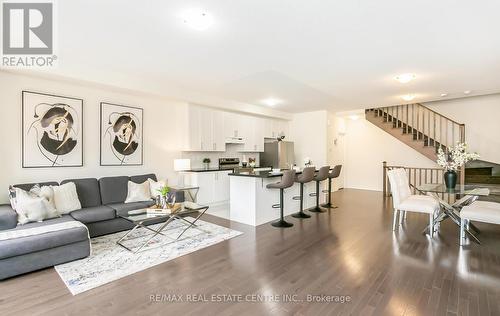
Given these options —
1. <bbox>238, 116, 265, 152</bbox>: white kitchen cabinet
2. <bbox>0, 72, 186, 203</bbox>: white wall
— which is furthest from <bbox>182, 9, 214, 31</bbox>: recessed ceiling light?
<bbox>238, 116, 265, 152</bbox>: white kitchen cabinet

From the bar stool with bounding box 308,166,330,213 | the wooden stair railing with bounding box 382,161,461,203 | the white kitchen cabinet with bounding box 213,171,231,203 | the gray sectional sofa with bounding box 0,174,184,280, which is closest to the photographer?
the gray sectional sofa with bounding box 0,174,184,280

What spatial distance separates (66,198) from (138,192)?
1047 millimetres

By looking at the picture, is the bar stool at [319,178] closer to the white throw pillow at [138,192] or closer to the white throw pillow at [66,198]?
the white throw pillow at [138,192]

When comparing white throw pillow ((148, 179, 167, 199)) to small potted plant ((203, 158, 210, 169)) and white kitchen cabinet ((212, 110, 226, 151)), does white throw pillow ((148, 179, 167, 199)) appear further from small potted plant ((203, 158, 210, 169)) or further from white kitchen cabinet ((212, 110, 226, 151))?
white kitchen cabinet ((212, 110, 226, 151))

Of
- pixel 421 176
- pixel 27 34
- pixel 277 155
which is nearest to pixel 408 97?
pixel 421 176

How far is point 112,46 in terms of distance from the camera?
3215 mm

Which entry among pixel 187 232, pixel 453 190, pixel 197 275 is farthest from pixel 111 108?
pixel 453 190

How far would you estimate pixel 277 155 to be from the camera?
7.56 metres

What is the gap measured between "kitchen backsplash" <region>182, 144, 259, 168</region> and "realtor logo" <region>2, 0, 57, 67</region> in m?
3.22

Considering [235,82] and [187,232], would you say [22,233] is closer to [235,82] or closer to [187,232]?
[187,232]

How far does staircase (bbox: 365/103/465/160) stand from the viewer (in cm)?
693

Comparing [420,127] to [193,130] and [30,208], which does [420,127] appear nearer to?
[193,130]

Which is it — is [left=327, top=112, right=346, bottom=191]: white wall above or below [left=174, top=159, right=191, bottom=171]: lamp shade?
above

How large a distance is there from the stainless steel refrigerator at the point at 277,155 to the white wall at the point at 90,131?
2928 millimetres
